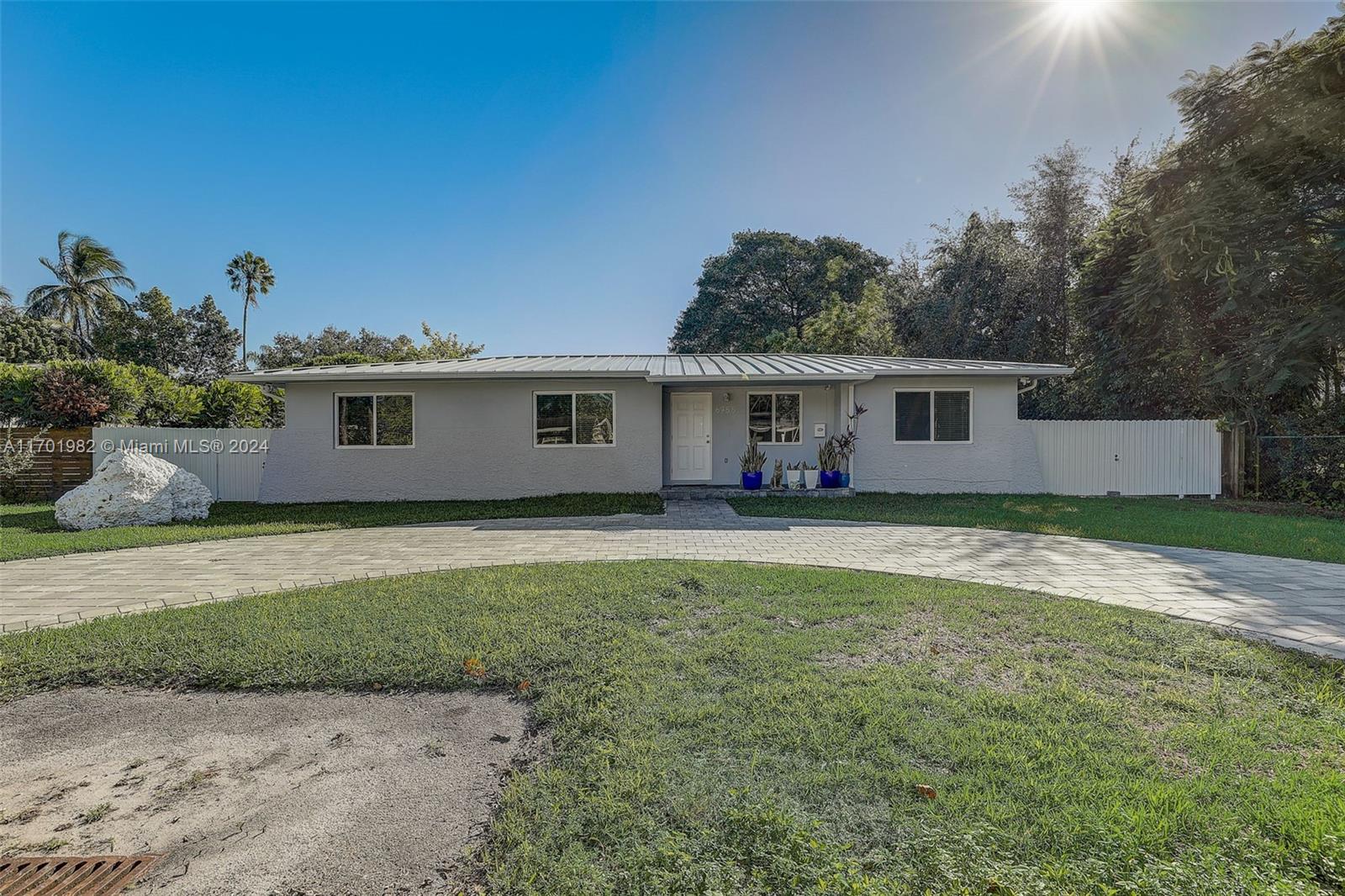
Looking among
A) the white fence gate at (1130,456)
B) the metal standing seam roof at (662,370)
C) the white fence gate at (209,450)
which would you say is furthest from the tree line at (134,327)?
the white fence gate at (1130,456)

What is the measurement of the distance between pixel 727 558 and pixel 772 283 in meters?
27.1

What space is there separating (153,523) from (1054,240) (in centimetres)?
2388

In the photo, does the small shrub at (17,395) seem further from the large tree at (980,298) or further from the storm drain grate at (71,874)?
the large tree at (980,298)

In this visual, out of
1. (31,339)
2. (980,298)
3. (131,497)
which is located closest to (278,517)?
(131,497)

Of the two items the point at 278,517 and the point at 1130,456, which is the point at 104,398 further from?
Answer: the point at 1130,456

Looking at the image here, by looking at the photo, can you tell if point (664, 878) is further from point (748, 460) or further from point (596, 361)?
point (596, 361)

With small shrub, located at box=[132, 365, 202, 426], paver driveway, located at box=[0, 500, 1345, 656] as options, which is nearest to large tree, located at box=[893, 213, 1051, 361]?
paver driveway, located at box=[0, 500, 1345, 656]

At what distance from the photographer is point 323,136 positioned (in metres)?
12.2

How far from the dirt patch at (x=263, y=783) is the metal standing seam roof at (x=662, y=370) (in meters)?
8.38

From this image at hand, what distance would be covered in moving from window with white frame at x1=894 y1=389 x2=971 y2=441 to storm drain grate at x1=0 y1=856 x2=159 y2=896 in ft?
40.6

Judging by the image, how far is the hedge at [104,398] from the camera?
496 inches

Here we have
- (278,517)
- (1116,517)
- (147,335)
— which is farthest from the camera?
(147,335)

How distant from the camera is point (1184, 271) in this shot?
1205 cm

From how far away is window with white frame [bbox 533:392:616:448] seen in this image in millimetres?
12102
